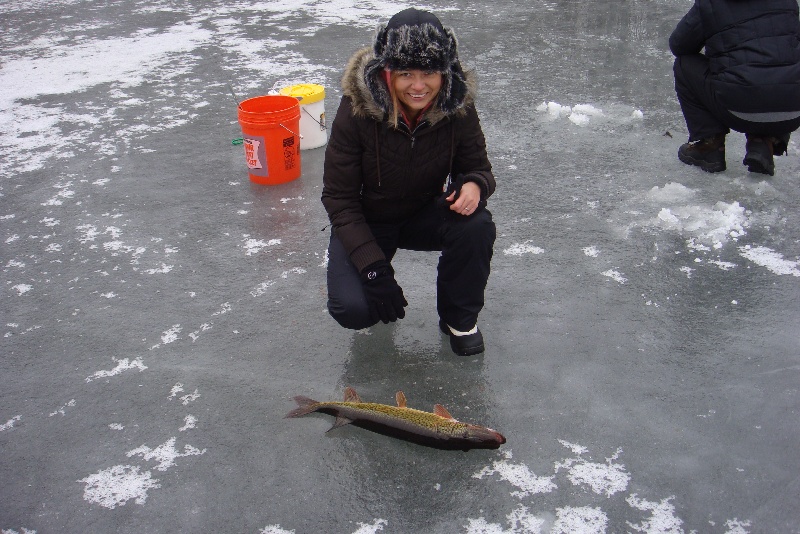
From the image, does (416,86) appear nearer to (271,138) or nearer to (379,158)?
(379,158)

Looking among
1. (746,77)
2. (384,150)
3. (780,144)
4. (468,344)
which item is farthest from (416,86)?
(780,144)

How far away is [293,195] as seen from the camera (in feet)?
15.1

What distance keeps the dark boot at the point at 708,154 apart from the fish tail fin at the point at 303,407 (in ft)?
10.7

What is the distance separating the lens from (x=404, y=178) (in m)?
3.03

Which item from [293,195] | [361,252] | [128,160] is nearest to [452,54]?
[361,252]

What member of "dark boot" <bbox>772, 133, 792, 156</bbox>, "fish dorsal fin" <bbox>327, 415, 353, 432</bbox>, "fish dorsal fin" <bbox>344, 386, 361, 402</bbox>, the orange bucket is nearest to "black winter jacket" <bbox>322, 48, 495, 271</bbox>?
"fish dorsal fin" <bbox>344, 386, 361, 402</bbox>

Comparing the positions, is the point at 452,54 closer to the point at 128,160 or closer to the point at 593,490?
the point at 593,490

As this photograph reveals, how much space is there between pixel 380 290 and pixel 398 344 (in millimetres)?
401

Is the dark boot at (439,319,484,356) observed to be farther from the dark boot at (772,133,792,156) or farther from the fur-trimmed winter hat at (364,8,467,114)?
the dark boot at (772,133,792,156)

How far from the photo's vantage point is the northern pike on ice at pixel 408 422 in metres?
2.50

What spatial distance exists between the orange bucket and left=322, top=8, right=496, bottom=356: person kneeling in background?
1631 millimetres

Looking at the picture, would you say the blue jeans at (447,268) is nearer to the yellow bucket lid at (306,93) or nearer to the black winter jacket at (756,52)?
the yellow bucket lid at (306,93)

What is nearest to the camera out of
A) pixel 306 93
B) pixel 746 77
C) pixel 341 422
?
pixel 341 422

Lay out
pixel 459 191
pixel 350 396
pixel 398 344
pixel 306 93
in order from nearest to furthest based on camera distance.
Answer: pixel 350 396
pixel 459 191
pixel 398 344
pixel 306 93
